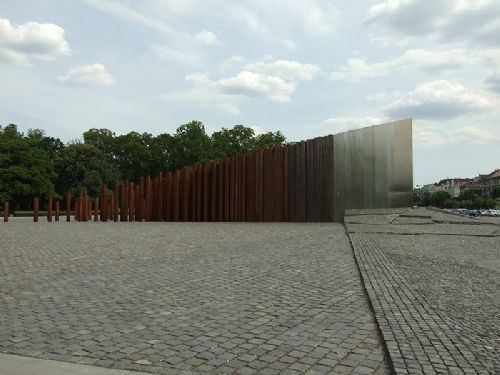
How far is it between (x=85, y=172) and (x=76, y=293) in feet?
168

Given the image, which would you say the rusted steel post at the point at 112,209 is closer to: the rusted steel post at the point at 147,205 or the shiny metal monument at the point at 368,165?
the rusted steel post at the point at 147,205

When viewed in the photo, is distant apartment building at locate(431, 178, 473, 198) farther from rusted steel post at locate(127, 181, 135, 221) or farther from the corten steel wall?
the corten steel wall

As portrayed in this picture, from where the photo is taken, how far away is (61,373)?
3354mm

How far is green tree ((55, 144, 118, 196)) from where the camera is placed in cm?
5412

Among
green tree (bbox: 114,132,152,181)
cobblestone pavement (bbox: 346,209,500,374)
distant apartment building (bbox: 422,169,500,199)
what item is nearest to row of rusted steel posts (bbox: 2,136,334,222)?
cobblestone pavement (bbox: 346,209,500,374)

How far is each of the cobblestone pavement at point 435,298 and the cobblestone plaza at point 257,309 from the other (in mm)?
20

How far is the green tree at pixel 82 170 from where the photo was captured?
54.1 metres

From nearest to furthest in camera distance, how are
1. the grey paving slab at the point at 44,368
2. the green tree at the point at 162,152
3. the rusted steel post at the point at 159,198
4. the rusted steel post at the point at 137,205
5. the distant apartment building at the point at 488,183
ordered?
the grey paving slab at the point at 44,368 < the rusted steel post at the point at 159,198 < the rusted steel post at the point at 137,205 < the green tree at the point at 162,152 < the distant apartment building at the point at 488,183

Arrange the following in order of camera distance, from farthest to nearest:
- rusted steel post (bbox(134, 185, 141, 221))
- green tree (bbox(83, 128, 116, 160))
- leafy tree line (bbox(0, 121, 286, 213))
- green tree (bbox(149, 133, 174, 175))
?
green tree (bbox(83, 128, 116, 160))
green tree (bbox(149, 133, 174, 175))
leafy tree line (bbox(0, 121, 286, 213))
rusted steel post (bbox(134, 185, 141, 221))

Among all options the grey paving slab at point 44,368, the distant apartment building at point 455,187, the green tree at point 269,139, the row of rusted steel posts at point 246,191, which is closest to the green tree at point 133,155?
the green tree at point 269,139

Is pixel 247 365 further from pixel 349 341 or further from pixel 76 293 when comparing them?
pixel 76 293

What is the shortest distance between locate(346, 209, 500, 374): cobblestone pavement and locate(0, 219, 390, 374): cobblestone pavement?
0.22 m

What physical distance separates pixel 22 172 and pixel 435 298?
43684mm

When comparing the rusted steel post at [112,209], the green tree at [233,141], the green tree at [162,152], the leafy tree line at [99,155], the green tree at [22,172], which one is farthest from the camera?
the green tree at [162,152]
